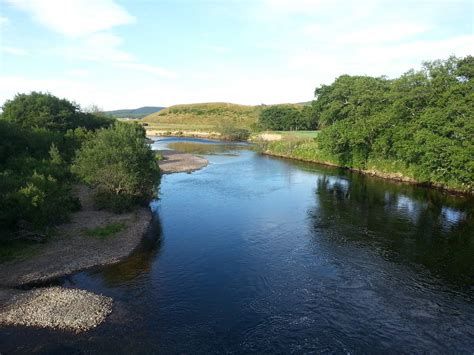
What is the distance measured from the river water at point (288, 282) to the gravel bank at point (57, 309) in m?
0.67

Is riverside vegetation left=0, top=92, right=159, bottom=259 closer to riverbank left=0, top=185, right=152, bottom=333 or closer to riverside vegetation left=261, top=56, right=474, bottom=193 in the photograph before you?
riverbank left=0, top=185, right=152, bottom=333

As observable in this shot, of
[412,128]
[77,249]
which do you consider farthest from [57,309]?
[412,128]

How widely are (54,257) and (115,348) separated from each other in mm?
13431

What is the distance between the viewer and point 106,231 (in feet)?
118

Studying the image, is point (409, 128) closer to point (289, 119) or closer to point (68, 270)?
point (68, 270)

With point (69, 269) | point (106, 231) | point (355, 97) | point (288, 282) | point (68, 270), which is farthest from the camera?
point (355, 97)

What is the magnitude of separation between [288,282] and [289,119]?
397 ft

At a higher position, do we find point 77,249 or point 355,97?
point 355,97

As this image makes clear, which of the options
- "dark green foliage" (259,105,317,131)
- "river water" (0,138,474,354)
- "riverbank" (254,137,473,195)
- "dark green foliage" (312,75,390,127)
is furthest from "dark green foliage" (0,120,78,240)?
"dark green foliage" (259,105,317,131)

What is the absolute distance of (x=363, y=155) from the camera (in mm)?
77062

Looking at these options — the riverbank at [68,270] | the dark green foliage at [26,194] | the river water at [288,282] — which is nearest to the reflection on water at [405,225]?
the river water at [288,282]

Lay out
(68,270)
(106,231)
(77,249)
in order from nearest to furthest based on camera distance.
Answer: (68,270), (77,249), (106,231)

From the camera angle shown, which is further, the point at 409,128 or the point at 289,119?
the point at 289,119

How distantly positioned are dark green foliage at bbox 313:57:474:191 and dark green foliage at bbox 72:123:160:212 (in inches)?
1663
